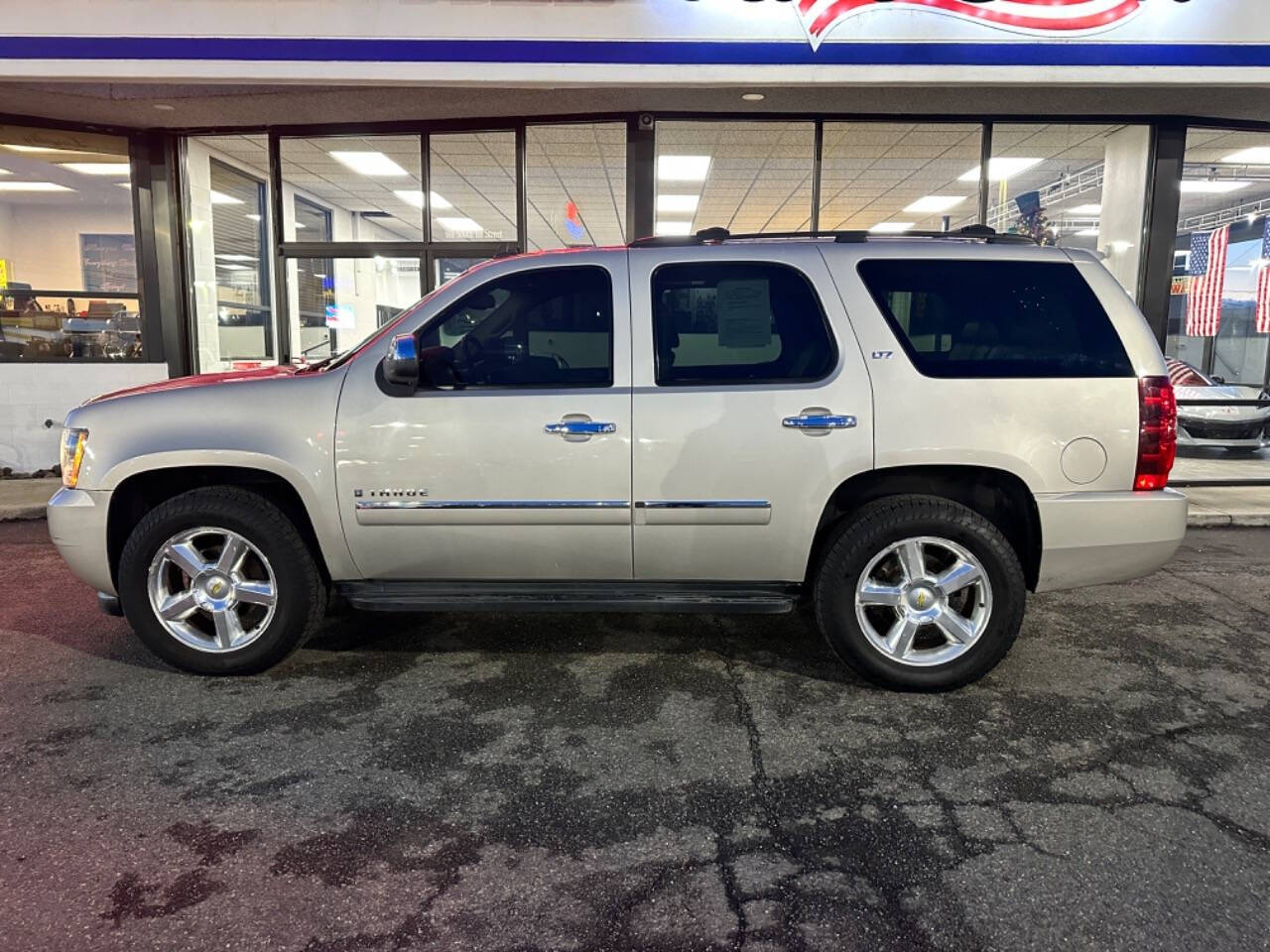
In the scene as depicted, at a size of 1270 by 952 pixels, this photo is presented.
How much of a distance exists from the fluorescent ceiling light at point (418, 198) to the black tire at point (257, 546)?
683cm

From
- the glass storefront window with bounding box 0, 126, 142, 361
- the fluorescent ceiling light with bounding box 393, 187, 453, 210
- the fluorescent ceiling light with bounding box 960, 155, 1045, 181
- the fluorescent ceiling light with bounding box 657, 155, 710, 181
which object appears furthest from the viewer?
the fluorescent ceiling light with bounding box 657, 155, 710, 181

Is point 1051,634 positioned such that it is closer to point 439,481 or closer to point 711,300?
point 711,300

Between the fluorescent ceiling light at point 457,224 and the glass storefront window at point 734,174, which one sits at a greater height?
the glass storefront window at point 734,174

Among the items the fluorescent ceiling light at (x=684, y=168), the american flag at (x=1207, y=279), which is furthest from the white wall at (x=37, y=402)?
the american flag at (x=1207, y=279)

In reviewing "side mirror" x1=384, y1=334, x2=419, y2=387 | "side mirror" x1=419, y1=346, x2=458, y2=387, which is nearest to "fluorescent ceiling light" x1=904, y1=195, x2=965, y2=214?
"side mirror" x1=419, y1=346, x2=458, y2=387

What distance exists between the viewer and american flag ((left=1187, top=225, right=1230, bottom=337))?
1316 cm

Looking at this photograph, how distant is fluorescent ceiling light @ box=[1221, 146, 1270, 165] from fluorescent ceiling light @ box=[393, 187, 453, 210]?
9.97m

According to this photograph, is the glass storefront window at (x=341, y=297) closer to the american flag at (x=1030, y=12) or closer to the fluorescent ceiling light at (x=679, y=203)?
the fluorescent ceiling light at (x=679, y=203)

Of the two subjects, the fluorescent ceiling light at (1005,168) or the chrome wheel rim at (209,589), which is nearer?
the chrome wheel rim at (209,589)

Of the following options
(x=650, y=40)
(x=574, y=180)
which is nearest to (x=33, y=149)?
(x=574, y=180)

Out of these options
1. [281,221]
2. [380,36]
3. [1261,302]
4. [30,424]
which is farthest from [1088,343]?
[1261,302]

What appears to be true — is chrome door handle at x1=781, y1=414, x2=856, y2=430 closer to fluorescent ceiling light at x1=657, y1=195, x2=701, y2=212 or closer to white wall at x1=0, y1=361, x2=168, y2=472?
white wall at x1=0, y1=361, x2=168, y2=472

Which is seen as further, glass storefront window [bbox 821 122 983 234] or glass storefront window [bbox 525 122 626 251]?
glass storefront window [bbox 821 122 983 234]

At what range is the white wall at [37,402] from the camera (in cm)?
961
